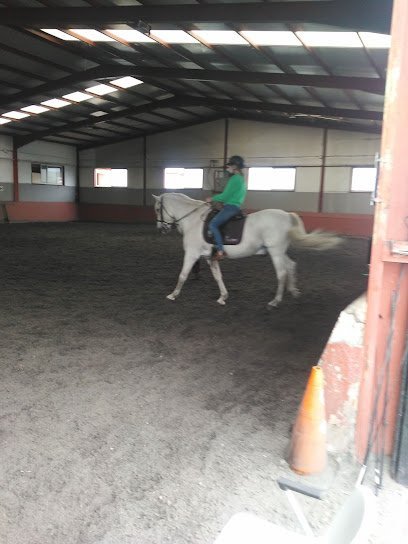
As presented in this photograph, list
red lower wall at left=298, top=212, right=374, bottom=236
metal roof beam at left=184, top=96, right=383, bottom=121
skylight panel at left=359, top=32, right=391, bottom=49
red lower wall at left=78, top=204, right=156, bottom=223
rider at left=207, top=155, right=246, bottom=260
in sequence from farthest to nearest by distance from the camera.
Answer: red lower wall at left=78, top=204, right=156, bottom=223
red lower wall at left=298, top=212, right=374, bottom=236
metal roof beam at left=184, top=96, right=383, bottom=121
skylight panel at left=359, top=32, right=391, bottom=49
rider at left=207, top=155, right=246, bottom=260

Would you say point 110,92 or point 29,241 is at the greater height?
point 110,92

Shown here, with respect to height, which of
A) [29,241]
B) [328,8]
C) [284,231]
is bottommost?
[29,241]

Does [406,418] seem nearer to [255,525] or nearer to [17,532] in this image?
[255,525]

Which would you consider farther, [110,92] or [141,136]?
[141,136]

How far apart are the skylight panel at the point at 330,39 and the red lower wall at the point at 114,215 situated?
34.5 ft

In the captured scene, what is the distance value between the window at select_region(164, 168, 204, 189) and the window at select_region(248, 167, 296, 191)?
2.74 metres

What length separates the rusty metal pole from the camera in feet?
7.29

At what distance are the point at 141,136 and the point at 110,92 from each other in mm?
7106

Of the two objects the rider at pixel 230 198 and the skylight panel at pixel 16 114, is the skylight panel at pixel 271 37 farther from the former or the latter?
the skylight panel at pixel 16 114

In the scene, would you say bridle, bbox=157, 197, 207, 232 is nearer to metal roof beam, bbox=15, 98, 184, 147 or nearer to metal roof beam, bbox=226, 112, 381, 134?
metal roof beam, bbox=15, 98, 184, 147

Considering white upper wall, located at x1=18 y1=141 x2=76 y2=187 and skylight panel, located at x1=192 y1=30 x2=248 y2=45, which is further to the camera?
white upper wall, located at x1=18 y1=141 x2=76 y2=187

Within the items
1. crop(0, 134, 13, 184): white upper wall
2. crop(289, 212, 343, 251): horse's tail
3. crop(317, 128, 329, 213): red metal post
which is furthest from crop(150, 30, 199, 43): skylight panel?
crop(0, 134, 13, 184): white upper wall

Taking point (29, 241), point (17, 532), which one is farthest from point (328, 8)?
point (29, 241)

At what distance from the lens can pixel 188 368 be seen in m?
3.93
